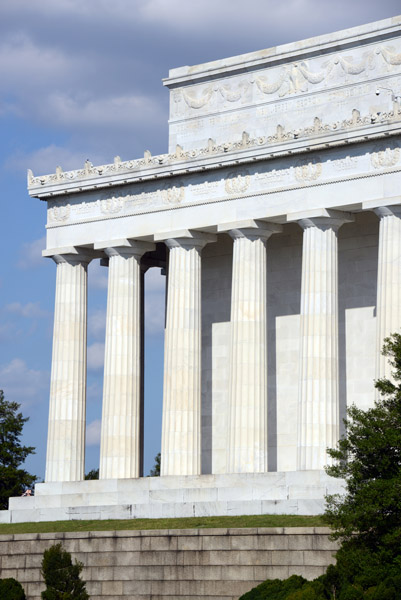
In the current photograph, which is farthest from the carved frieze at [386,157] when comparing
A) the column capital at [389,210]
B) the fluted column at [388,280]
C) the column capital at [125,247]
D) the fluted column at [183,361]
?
the column capital at [125,247]

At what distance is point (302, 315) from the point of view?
10056cm

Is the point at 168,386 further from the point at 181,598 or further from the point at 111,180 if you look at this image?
the point at 181,598

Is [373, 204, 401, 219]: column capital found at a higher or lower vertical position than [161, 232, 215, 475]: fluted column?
higher

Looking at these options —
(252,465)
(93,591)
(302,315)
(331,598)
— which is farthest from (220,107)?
(331,598)

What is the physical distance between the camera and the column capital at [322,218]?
10024 centimetres

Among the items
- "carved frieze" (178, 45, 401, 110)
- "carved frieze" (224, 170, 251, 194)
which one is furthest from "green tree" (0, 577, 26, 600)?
"carved frieze" (178, 45, 401, 110)

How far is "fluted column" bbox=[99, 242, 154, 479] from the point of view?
356 feet

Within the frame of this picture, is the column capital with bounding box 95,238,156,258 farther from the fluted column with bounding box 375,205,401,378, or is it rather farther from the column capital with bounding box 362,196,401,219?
the fluted column with bounding box 375,205,401,378

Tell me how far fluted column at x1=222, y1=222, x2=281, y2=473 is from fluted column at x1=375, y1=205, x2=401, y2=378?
31.4ft

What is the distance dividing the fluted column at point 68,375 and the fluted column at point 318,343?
19473 mm

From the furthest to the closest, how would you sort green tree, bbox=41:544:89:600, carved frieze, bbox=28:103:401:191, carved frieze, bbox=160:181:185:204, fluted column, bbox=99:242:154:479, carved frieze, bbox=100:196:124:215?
carved frieze, bbox=100:196:124:215 → fluted column, bbox=99:242:154:479 → carved frieze, bbox=160:181:185:204 → carved frieze, bbox=28:103:401:191 → green tree, bbox=41:544:89:600

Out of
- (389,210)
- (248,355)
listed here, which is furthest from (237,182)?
(389,210)

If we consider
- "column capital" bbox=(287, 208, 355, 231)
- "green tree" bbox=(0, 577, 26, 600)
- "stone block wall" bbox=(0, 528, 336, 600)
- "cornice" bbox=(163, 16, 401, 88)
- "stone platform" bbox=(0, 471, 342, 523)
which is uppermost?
"cornice" bbox=(163, 16, 401, 88)

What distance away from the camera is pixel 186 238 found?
107 meters
